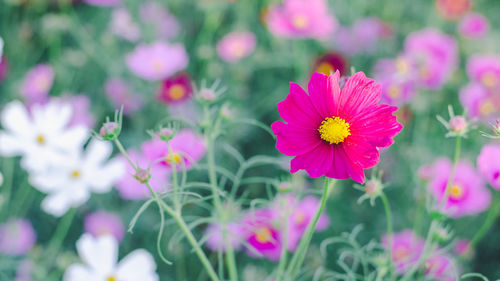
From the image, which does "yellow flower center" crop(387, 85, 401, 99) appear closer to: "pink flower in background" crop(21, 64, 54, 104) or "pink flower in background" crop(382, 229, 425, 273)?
"pink flower in background" crop(382, 229, 425, 273)

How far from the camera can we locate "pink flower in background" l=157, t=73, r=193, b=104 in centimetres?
121

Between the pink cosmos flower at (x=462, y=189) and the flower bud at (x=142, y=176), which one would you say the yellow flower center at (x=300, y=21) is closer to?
the pink cosmos flower at (x=462, y=189)

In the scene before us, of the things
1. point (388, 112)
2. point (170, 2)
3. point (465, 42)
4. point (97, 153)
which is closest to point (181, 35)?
point (170, 2)

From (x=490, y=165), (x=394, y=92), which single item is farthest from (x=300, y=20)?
(x=490, y=165)

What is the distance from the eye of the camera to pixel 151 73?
1311mm

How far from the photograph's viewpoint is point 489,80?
1216mm

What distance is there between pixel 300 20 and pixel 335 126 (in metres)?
0.81

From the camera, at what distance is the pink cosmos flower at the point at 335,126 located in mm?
512

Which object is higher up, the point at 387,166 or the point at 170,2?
the point at 170,2

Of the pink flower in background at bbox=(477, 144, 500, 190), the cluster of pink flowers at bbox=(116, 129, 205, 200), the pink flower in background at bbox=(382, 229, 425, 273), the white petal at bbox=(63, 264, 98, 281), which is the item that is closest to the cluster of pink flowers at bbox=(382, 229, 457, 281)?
the pink flower in background at bbox=(382, 229, 425, 273)

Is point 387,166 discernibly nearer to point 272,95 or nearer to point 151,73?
point 272,95

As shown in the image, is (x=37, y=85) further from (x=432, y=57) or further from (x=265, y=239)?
(x=432, y=57)

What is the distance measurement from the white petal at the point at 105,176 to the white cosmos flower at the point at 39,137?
0.22ft

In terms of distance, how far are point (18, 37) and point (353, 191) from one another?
111 centimetres
